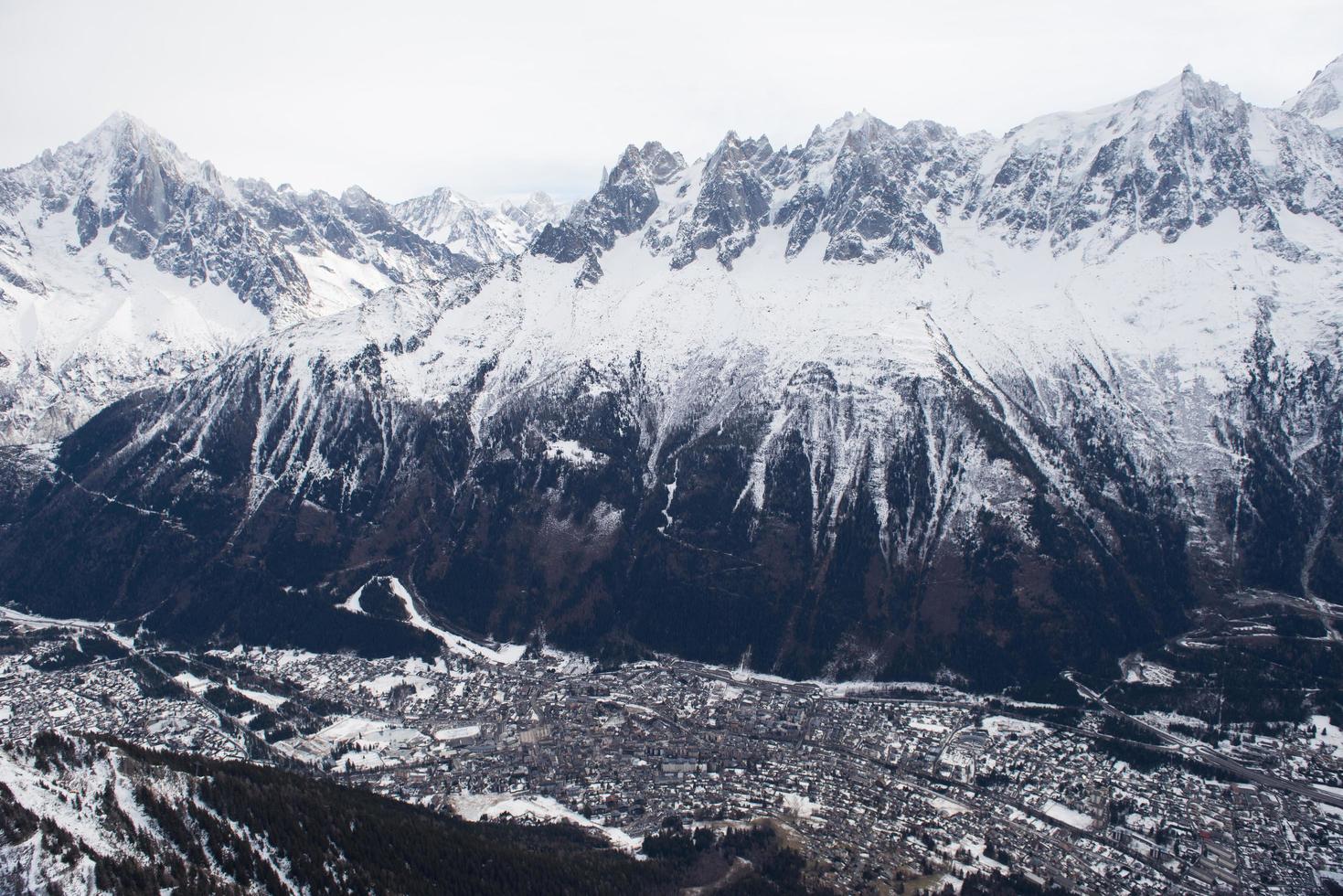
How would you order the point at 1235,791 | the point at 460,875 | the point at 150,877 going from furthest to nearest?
the point at 1235,791 < the point at 460,875 < the point at 150,877

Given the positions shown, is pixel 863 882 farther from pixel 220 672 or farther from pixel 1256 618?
pixel 220 672

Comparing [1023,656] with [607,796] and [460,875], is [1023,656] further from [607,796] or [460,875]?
[460,875]

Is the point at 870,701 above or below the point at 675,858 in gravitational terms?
above

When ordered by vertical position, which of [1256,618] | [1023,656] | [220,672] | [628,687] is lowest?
[220,672]

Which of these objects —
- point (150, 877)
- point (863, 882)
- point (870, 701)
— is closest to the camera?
point (150, 877)

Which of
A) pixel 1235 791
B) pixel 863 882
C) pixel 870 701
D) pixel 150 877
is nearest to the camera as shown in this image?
pixel 150 877

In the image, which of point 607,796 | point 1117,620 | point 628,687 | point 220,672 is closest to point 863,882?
point 607,796

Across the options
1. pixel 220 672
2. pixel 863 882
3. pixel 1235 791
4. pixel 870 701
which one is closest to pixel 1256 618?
pixel 1235 791

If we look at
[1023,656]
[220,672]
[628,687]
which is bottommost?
[220,672]

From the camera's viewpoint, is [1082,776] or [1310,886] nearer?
[1310,886]
